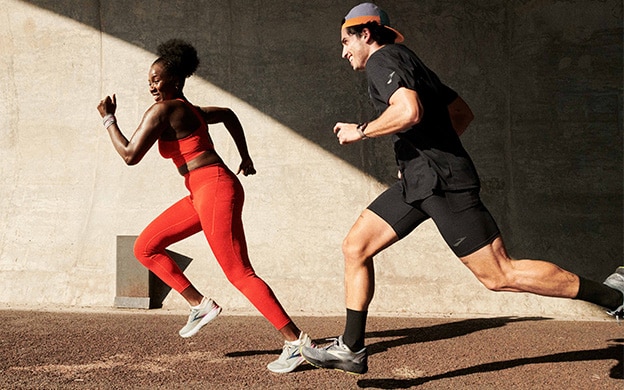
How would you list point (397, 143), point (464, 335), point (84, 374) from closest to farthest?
1. point (397, 143)
2. point (84, 374)
3. point (464, 335)

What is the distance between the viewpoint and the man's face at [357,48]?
4.45 m

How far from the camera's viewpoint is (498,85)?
8258mm

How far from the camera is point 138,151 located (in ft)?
16.4

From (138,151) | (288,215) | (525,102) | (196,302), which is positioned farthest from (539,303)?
(138,151)

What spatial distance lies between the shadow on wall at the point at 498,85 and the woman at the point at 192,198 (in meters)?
2.85

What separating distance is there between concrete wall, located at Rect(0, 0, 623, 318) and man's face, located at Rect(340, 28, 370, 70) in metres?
3.91

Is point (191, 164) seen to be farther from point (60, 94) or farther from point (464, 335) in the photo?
point (60, 94)

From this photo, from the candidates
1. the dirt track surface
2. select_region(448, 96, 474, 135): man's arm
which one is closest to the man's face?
select_region(448, 96, 474, 135): man's arm

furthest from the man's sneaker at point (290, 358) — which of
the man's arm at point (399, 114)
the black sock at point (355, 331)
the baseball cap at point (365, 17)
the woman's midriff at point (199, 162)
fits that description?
the baseball cap at point (365, 17)

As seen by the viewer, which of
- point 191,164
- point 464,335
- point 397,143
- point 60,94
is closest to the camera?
point 397,143

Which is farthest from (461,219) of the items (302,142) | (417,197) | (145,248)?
(302,142)

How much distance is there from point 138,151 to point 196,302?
1247mm

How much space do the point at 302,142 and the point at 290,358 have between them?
151 inches

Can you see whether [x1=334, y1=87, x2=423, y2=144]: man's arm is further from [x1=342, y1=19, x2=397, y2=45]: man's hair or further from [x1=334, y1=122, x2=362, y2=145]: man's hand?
[x1=342, y1=19, x2=397, y2=45]: man's hair
